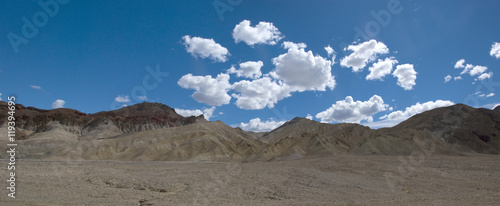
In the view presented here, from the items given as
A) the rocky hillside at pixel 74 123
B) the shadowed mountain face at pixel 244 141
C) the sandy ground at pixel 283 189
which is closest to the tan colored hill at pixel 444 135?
the shadowed mountain face at pixel 244 141

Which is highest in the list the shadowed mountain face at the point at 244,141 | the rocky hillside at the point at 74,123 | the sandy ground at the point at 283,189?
Result: the rocky hillside at the point at 74,123

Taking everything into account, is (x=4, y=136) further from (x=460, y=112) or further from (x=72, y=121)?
(x=460, y=112)

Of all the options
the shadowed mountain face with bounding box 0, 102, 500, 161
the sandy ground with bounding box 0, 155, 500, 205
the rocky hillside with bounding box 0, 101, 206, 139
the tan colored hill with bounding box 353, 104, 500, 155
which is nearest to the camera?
the sandy ground with bounding box 0, 155, 500, 205

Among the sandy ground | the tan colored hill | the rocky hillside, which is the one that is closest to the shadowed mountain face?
the tan colored hill

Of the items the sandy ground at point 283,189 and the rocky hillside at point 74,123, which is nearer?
the sandy ground at point 283,189

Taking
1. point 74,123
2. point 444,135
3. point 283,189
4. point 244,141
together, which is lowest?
point 283,189

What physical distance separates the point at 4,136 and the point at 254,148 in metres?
65.6

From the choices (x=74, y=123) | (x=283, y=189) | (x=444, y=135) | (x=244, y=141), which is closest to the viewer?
(x=283, y=189)

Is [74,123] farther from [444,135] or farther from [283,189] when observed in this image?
[444,135]

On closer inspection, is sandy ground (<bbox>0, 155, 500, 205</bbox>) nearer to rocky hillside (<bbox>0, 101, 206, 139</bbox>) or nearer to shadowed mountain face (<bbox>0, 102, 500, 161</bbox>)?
shadowed mountain face (<bbox>0, 102, 500, 161</bbox>)

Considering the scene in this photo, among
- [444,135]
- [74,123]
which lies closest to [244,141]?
[444,135]

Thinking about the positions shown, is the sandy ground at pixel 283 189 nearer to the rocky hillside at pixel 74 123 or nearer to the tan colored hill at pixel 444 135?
the tan colored hill at pixel 444 135

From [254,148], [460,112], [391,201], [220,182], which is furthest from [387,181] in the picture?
[460,112]

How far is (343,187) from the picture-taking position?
849 inches
